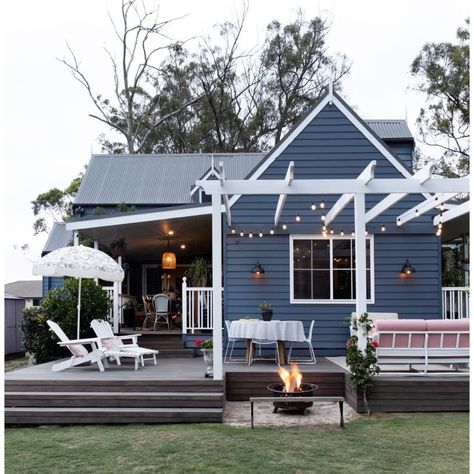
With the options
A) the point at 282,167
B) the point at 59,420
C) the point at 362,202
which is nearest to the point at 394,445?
the point at 362,202

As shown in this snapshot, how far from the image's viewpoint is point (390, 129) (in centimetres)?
1744

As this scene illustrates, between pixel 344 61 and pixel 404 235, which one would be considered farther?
pixel 344 61

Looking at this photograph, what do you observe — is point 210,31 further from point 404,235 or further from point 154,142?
point 404,235

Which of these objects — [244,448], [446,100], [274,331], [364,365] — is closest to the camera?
[244,448]

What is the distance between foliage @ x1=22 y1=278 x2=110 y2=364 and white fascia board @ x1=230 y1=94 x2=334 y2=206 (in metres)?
3.62

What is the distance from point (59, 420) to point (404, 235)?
6763 mm

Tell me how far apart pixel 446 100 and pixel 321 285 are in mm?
16414

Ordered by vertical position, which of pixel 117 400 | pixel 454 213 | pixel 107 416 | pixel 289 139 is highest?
pixel 289 139

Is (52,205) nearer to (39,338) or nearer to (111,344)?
(39,338)

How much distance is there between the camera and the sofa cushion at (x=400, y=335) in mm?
7398

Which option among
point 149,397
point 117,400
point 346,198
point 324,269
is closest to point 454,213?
point 346,198

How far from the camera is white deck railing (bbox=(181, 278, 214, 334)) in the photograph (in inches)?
424

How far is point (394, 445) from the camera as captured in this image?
5.72 metres

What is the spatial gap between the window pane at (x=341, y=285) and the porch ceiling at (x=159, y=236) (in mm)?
2598
